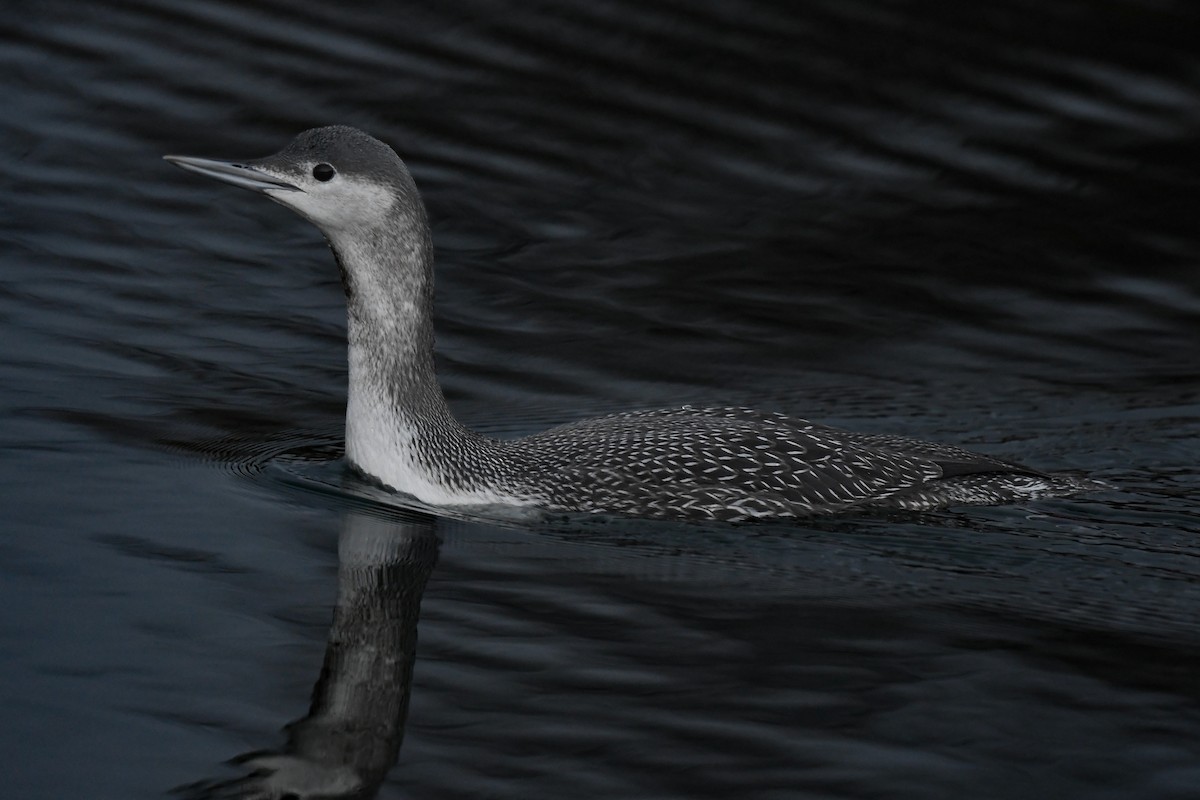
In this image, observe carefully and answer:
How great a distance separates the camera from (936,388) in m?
9.23

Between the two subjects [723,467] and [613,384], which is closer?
[723,467]

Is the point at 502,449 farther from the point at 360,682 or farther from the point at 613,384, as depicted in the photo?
the point at 360,682

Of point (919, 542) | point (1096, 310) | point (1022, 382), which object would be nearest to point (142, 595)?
point (919, 542)

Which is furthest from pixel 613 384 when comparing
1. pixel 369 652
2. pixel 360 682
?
pixel 360 682

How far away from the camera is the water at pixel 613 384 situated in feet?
18.2

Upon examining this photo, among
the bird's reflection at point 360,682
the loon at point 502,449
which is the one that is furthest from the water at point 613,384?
the loon at point 502,449

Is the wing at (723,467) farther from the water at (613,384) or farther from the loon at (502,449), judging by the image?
the water at (613,384)

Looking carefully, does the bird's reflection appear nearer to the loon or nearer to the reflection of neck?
the reflection of neck

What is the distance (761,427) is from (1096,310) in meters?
3.18

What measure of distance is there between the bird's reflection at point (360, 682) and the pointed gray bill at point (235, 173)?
4.15 ft

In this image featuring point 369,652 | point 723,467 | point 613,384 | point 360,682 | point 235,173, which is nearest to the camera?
point 360,682

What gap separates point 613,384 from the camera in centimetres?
921

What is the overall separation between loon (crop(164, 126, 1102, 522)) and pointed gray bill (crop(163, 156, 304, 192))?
0.04 feet

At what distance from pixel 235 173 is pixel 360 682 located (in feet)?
7.32
